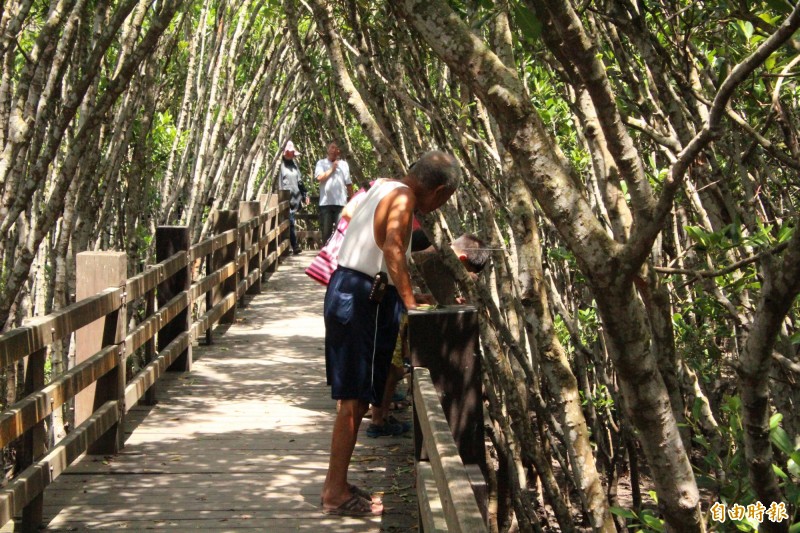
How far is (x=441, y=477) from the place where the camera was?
2.79m

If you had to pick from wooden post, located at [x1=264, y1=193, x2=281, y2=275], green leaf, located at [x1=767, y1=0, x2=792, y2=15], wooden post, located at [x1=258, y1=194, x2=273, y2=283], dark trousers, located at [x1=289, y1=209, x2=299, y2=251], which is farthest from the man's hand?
dark trousers, located at [x1=289, y1=209, x2=299, y2=251]

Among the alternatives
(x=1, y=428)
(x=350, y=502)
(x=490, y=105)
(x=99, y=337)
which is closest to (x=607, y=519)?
(x=350, y=502)

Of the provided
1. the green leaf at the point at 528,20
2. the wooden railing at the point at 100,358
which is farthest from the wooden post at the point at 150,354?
the green leaf at the point at 528,20

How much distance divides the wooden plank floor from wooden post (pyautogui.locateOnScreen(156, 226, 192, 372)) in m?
0.38

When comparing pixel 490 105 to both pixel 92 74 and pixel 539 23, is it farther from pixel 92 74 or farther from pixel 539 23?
pixel 92 74

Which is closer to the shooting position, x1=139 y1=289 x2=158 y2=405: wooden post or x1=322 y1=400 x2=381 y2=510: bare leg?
x1=322 y1=400 x2=381 y2=510: bare leg

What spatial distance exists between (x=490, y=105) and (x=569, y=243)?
1.49 ft

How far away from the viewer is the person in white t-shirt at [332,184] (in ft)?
48.8

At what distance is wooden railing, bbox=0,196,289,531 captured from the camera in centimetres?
439

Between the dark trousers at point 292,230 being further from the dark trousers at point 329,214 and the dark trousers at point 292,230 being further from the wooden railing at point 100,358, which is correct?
the wooden railing at point 100,358

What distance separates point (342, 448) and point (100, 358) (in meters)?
1.52

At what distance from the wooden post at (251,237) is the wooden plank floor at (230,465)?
3046 mm

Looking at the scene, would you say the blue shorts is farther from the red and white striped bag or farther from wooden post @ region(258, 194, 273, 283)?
wooden post @ region(258, 194, 273, 283)

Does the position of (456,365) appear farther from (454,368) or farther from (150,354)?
(150,354)
